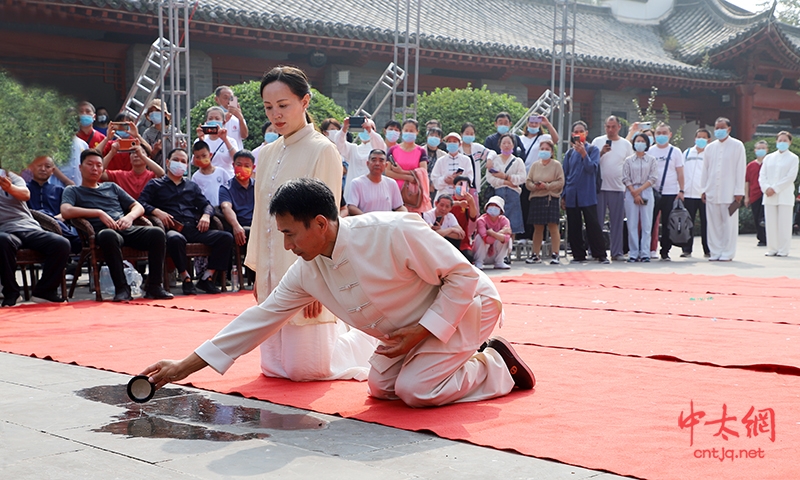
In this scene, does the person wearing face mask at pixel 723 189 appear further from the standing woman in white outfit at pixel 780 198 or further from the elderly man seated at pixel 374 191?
the elderly man seated at pixel 374 191

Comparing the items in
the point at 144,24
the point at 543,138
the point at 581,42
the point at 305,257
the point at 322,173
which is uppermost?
the point at 581,42

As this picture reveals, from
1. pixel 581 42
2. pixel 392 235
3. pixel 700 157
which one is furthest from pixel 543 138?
pixel 581 42

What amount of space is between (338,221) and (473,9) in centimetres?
1909

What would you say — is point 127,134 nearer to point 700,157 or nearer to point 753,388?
point 753,388

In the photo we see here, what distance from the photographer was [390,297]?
Answer: 3.90m

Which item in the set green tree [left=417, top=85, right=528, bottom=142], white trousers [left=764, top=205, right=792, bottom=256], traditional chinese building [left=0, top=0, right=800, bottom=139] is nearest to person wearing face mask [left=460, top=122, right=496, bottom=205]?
green tree [left=417, top=85, right=528, bottom=142]

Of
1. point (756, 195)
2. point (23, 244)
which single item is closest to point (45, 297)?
point (23, 244)

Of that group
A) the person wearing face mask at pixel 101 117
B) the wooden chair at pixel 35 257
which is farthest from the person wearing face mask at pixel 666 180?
the person wearing face mask at pixel 101 117

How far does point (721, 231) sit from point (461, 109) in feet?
15.8

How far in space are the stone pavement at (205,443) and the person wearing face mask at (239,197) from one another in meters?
4.91

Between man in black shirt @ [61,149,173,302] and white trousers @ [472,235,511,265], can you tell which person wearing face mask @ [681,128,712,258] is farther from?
man in black shirt @ [61,149,173,302]

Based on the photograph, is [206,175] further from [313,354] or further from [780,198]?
[780,198]

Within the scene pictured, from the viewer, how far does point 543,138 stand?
12.7 m

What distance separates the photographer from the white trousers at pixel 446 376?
12.9 feet
